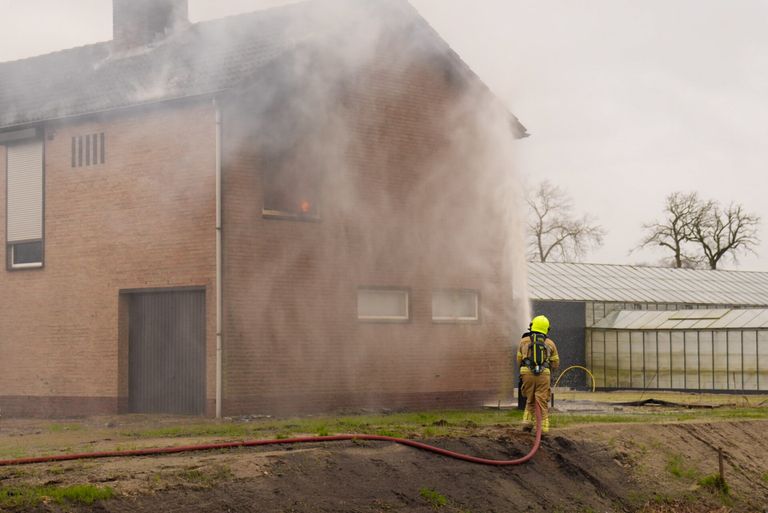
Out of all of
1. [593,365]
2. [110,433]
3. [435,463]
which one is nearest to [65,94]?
[110,433]

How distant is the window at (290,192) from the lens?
24.6 m

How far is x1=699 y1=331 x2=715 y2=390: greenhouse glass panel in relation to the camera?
39.9 m

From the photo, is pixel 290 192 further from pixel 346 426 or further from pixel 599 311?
pixel 599 311

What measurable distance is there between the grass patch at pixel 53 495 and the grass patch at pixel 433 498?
165 inches

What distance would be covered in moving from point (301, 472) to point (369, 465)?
1187mm

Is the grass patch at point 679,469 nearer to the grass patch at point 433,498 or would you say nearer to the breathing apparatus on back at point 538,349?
the breathing apparatus on back at point 538,349

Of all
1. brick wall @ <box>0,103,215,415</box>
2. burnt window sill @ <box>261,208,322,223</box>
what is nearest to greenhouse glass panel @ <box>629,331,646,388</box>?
burnt window sill @ <box>261,208,322,223</box>

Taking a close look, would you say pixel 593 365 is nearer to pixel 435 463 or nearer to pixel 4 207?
pixel 4 207

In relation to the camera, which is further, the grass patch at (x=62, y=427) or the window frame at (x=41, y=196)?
the window frame at (x=41, y=196)

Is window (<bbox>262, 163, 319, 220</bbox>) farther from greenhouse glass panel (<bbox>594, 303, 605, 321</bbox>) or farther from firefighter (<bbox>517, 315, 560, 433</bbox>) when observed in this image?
greenhouse glass panel (<bbox>594, 303, 605, 321</bbox>)

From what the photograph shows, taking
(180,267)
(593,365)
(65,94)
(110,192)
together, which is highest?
(65,94)

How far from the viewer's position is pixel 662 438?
1988 cm

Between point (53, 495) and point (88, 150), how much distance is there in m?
15.1

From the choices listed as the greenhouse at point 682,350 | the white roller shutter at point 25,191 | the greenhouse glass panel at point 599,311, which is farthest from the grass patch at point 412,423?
the greenhouse glass panel at point 599,311
